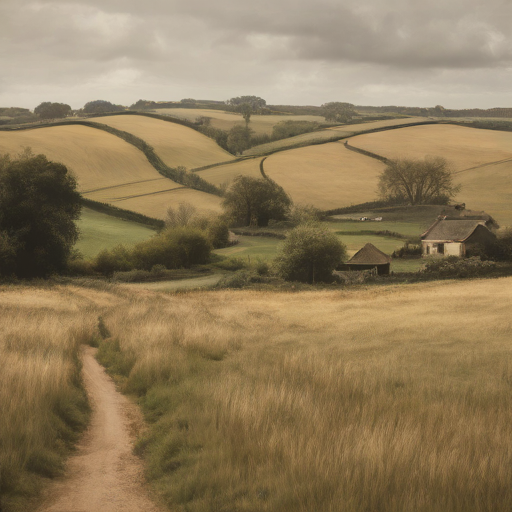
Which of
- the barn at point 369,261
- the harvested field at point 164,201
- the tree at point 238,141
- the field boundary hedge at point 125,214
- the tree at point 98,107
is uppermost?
the tree at point 98,107

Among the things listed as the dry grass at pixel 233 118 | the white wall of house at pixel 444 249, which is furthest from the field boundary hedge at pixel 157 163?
the white wall of house at pixel 444 249

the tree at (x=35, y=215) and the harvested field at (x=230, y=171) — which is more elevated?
the harvested field at (x=230, y=171)

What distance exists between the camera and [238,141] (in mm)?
116562

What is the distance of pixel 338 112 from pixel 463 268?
116347 mm

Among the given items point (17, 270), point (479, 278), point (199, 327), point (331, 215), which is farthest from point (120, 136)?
point (199, 327)

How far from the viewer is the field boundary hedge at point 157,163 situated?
8806 cm

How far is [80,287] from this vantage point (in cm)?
3997

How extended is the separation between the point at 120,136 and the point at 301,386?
109 meters

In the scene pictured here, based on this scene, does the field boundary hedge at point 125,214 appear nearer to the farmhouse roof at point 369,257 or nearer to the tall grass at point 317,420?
the farmhouse roof at point 369,257

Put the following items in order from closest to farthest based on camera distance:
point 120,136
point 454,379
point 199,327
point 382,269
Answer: point 454,379 → point 199,327 → point 382,269 → point 120,136

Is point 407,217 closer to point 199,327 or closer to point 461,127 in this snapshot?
point 199,327

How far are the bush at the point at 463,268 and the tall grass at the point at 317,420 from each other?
2895 centimetres

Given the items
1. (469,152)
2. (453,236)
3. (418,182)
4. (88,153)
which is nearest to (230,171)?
(88,153)

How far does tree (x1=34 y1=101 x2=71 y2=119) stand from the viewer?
12294 centimetres
